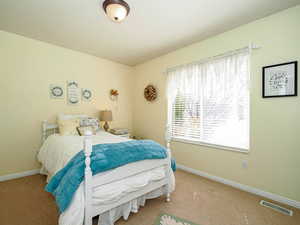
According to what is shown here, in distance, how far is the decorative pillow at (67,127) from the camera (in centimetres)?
269

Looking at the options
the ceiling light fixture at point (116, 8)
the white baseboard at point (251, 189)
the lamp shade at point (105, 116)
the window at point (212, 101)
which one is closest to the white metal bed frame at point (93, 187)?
the white baseboard at point (251, 189)

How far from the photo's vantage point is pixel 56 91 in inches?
118

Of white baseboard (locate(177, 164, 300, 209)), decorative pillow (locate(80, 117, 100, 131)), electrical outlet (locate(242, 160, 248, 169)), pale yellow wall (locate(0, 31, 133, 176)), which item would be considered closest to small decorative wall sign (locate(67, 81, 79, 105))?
pale yellow wall (locate(0, 31, 133, 176))

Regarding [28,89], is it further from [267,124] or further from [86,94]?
[267,124]

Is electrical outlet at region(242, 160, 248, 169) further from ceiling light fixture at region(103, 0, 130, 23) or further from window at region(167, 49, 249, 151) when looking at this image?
ceiling light fixture at region(103, 0, 130, 23)

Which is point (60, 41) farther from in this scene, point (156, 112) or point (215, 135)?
point (215, 135)

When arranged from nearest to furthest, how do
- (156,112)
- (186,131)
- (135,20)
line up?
(135,20) < (186,131) < (156,112)

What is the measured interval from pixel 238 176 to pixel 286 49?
1943mm

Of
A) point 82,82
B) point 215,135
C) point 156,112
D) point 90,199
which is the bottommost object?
point 90,199

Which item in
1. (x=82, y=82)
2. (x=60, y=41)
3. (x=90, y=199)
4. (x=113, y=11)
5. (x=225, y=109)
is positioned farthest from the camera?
(x=82, y=82)

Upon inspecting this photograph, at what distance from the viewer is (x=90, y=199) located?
128 centimetres

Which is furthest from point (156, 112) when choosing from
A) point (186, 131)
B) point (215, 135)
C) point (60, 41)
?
point (60, 41)

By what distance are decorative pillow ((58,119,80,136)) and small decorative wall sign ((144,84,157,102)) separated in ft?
5.90

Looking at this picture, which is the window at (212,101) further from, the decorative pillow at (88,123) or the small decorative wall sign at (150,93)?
the decorative pillow at (88,123)
